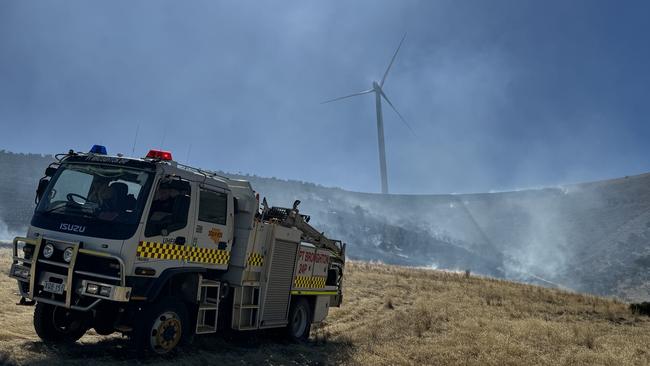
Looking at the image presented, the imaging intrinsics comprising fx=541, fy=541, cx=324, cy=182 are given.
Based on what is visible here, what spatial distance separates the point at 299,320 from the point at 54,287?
6.58 m

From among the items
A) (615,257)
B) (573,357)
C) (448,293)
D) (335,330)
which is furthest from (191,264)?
(615,257)

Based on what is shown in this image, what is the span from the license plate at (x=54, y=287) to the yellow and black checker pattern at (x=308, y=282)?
568 centimetres

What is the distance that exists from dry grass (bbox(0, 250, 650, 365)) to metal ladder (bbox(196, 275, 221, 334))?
1.58ft

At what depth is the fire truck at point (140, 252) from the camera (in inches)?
331

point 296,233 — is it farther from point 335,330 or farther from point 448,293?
point 448,293

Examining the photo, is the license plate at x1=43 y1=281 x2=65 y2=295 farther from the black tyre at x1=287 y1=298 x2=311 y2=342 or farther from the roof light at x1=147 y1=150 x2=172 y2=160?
the black tyre at x1=287 y1=298 x2=311 y2=342

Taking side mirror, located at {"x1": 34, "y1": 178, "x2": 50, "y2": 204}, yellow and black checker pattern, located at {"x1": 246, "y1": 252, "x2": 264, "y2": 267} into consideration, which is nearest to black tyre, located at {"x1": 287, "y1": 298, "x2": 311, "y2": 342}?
yellow and black checker pattern, located at {"x1": 246, "y1": 252, "x2": 264, "y2": 267}

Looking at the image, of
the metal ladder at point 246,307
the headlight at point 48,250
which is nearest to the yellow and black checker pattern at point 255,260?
the metal ladder at point 246,307

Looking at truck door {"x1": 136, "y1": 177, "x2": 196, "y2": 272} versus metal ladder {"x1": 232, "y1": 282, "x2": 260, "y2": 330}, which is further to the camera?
metal ladder {"x1": 232, "y1": 282, "x2": 260, "y2": 330}

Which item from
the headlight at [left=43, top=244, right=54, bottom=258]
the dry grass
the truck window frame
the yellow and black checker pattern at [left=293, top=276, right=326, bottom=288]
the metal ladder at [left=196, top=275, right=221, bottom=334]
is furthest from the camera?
the yellow and black checker pattern at [left=293, top=276, right=326, bottom=288]

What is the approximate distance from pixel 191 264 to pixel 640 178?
10471 cm

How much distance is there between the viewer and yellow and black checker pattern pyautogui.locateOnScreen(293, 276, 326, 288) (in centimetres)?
1307

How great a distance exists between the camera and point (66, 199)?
9102mm

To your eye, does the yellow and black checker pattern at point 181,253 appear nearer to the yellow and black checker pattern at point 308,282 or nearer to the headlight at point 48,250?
the headlight at point 48,250
